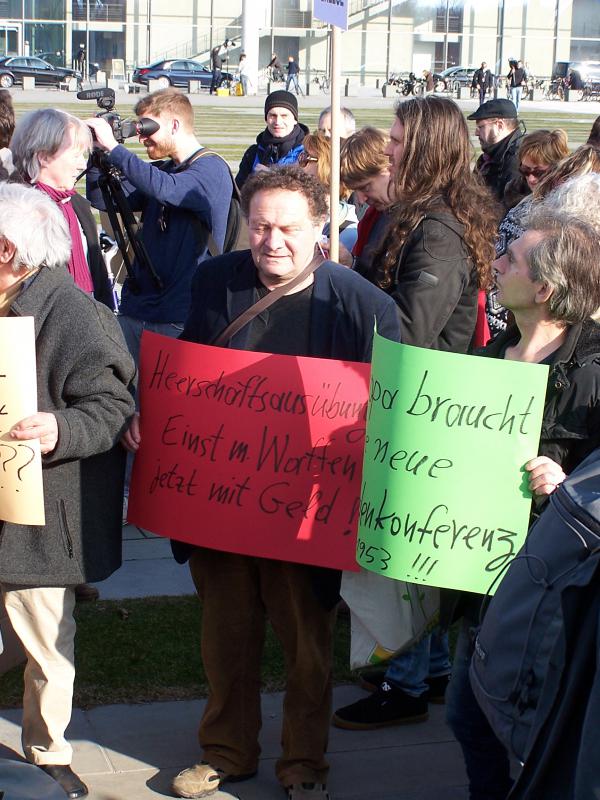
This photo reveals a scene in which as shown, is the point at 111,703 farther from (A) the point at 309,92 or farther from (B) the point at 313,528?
(A) the point at 309,92

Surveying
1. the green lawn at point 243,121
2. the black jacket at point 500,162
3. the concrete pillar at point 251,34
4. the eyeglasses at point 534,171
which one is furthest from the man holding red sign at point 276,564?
Result: the concrete pillar at point 251,34

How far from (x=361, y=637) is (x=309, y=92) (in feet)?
186

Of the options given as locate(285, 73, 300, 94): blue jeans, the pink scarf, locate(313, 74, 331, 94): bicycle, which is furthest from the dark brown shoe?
locate(313, 74, 331, 94): bicycle

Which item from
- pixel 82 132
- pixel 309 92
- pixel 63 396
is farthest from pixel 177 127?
pixel 309 92

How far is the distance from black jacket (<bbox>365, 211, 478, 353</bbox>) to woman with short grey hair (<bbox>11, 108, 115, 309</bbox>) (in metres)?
1.51

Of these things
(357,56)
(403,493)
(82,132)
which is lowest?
(403,493)

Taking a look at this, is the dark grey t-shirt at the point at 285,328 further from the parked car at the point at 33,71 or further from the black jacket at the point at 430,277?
the parked car at the point at 33,71

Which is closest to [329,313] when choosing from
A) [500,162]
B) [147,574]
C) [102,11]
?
[147,574]

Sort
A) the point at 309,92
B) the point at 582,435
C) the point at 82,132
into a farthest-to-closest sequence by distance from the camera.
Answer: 1. the point at 309,92
2. the point at 82,132
3. the point at 582,435

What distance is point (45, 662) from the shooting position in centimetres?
327

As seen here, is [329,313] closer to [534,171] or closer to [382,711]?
[382,711]

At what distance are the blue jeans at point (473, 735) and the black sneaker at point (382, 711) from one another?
88 cm

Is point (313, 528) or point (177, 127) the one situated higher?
point (177, 127)

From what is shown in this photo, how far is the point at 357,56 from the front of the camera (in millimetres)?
71562
